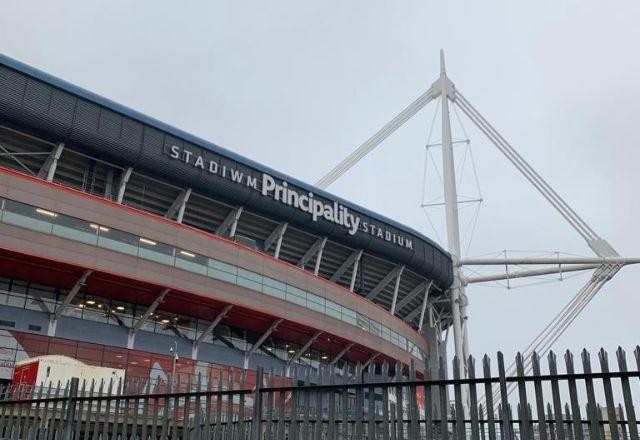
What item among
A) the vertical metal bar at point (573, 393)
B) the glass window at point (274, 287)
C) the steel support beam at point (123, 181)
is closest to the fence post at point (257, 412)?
the vertical metal bar at point (573, 393)

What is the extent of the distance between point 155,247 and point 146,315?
428 centimetres

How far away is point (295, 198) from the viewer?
151 feet

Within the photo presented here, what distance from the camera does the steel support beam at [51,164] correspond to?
116 feet

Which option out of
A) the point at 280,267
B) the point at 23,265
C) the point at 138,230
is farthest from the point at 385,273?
the point at 23,265

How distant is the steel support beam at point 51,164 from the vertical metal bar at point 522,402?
1294 inches

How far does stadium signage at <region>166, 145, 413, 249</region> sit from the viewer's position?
41.3 metres

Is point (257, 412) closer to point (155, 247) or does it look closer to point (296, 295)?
point (155, 247)

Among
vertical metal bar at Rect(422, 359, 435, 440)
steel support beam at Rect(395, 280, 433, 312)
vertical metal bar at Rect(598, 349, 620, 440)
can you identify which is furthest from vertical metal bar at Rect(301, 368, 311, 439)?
steel support beam at Rect(395, 280, 433, 312)

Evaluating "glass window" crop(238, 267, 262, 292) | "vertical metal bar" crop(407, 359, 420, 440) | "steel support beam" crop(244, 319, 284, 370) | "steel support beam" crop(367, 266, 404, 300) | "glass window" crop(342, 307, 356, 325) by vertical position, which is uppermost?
"steel support beam" crop(367, 266, 404, 300)

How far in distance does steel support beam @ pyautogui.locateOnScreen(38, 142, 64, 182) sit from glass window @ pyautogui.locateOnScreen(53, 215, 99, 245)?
124 inches

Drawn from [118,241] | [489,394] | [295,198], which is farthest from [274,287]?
Answer: [489,394]

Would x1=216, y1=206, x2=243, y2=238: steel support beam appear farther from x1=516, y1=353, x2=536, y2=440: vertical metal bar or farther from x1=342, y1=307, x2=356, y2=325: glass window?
x1=516, y1=353, x2=536, y2=440: vertical metal bar

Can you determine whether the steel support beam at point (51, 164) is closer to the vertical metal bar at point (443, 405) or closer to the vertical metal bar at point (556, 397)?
the vertical metal bar at point (443, 405)

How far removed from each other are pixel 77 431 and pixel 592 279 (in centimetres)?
5747
